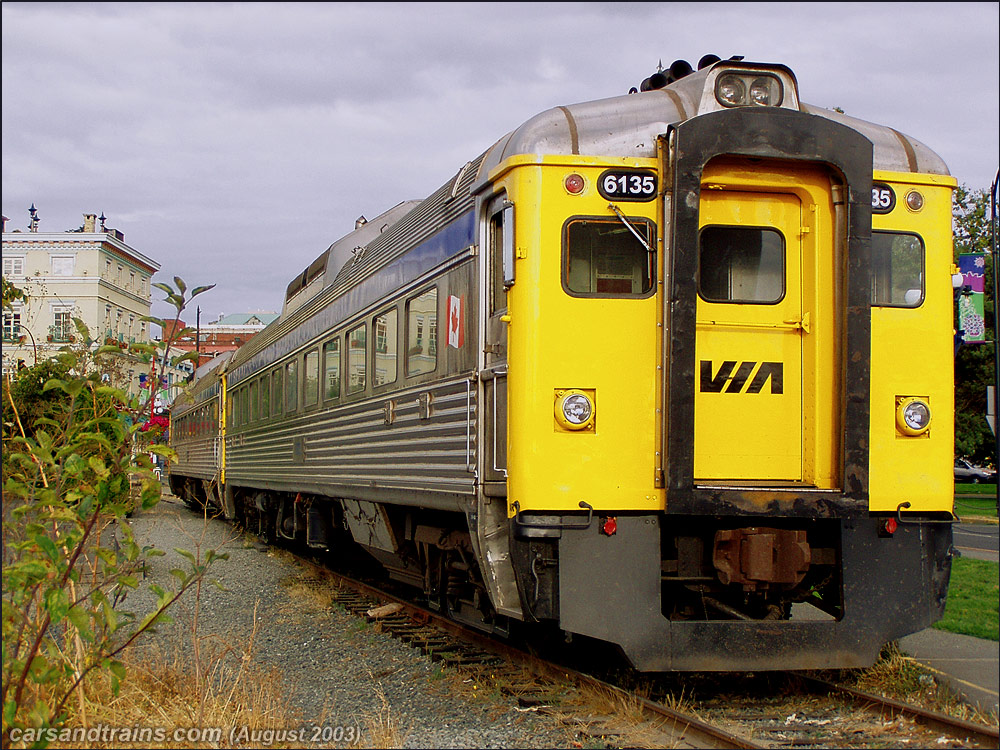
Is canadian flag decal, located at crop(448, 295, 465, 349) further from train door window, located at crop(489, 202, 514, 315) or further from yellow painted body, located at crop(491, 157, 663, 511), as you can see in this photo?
yellow painted body, located at crop(491, 157, 663, 511)

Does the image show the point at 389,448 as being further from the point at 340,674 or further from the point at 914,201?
the point at 914,201

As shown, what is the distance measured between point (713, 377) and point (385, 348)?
136 inches

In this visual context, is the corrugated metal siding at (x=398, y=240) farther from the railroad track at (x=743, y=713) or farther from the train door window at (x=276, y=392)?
the railroad track at (x=743, y=713)

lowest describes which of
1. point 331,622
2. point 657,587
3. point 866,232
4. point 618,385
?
point 331,622

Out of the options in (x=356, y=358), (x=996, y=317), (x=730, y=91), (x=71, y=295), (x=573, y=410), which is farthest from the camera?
(x=71, y=295)

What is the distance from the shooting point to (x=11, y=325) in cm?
592

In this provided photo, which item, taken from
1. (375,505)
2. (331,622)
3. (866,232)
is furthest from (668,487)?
(331,622)

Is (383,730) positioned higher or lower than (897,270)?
lower

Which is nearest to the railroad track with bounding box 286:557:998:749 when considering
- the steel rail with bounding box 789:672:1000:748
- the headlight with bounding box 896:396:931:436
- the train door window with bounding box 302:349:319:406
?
the steel rail with bounding box 789:672:1000:748

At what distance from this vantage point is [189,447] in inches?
971

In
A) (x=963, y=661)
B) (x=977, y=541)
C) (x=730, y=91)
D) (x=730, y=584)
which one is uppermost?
(x=730, y=91)

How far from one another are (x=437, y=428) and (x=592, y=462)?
174 cm

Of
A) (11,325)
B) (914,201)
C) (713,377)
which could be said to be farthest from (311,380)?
(914,201)

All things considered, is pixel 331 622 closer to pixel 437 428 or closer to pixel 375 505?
pixel 375 505
